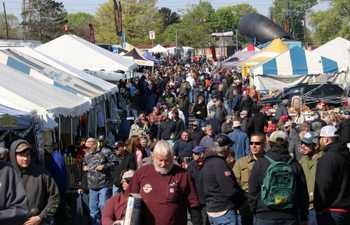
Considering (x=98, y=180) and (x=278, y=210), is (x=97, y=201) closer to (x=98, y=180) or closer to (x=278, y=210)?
(x=98, y=180)

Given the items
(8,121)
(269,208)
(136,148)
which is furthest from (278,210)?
(136,148)

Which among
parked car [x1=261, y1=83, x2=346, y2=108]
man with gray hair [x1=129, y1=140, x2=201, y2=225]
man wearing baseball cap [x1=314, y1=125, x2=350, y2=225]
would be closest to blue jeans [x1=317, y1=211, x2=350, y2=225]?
man wearing baseball cap [x1=314, y1=125, x2=350, y2=225]

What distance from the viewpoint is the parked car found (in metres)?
28.1

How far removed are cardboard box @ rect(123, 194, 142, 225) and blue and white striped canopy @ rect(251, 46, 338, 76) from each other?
24874 mm

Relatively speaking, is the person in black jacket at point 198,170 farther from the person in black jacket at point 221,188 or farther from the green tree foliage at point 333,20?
the green tree foliage at point 333,20

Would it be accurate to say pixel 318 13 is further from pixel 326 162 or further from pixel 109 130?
pixel 326 162

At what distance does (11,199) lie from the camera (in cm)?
434

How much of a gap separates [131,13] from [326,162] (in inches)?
4817

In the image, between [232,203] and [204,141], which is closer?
[232,203]

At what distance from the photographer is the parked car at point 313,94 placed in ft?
92.1

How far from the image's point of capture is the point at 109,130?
75.4 feet

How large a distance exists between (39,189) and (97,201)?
4.24 metres

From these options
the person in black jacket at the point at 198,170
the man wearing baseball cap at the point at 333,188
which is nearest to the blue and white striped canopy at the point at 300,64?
the person in black jacket at the point at 198,170

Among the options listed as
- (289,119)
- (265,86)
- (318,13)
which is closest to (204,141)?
(289,119)
